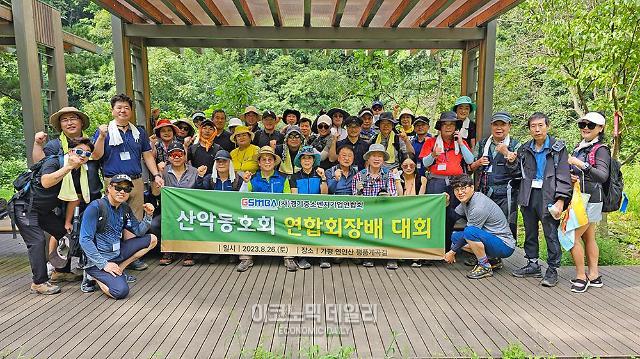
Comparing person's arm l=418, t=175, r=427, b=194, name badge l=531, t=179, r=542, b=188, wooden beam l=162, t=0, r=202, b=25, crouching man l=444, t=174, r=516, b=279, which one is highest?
wooden beam l=162, t=0, r=202, b=25

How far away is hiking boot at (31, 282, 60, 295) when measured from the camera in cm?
401

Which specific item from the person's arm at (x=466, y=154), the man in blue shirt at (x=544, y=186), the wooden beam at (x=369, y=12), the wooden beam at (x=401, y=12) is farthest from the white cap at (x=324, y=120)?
the man in blue shirt at (x=544, y=186)

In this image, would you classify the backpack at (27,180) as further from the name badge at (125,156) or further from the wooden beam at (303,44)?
the wooden beam at (303,44)

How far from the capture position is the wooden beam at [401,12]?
16.4ft

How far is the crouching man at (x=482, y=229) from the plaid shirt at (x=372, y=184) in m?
0.62

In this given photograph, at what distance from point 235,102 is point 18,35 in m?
5.55

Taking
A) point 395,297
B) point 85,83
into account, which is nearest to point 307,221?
point 395,297

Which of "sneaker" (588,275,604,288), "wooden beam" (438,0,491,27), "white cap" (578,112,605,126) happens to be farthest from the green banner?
"wooden beam" (438,0,491,27)

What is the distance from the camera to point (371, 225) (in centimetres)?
470

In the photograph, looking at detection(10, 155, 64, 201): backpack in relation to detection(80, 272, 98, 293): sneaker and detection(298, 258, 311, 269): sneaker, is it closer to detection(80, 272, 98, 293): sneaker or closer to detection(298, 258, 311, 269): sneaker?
detection(80, 272, 98, 293): sneaker

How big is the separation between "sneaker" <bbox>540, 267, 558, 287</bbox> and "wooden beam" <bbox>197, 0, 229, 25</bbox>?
4.40 metres

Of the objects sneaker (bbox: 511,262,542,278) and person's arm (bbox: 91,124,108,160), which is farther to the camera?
sneaker (bbox: 511,262,542,278)

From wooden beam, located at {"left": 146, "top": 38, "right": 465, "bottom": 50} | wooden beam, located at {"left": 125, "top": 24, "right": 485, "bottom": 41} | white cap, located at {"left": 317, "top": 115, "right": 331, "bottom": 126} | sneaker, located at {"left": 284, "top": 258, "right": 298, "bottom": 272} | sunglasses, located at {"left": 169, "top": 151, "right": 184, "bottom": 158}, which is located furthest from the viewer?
wooden beam, located at {"left": 146, "top": 38, "right": 465, "bottom": 50}

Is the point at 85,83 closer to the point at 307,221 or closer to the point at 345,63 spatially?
the point at 345,63
